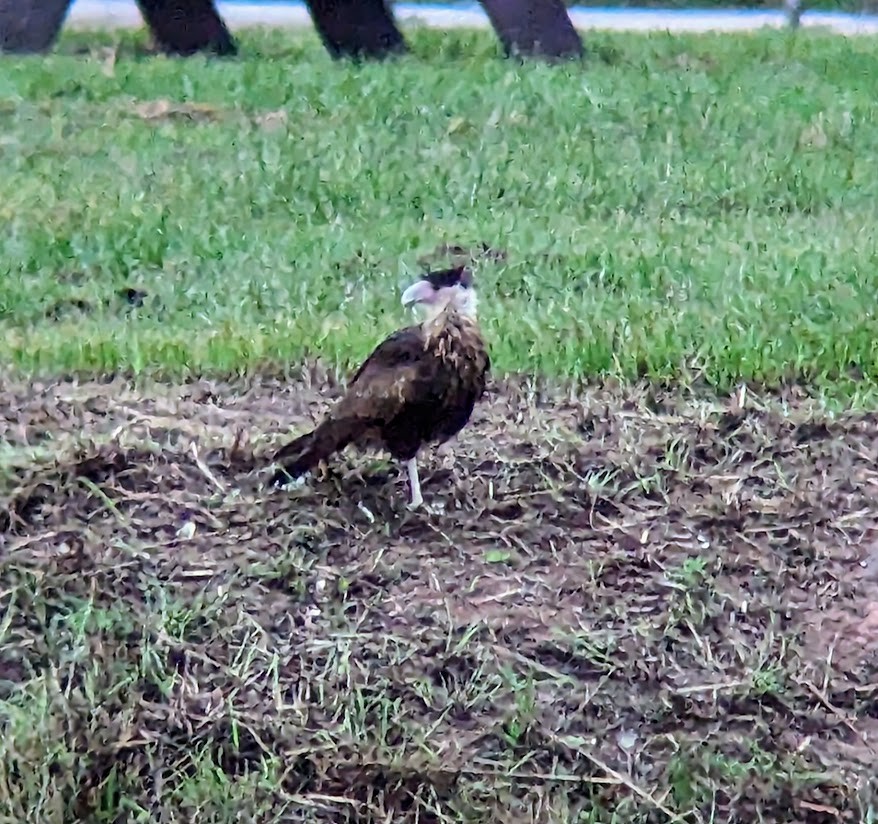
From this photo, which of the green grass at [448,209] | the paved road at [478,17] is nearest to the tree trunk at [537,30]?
the green grass at [448,209]

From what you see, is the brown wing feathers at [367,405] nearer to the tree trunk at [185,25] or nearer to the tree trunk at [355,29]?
the tree trunk at [355,29]

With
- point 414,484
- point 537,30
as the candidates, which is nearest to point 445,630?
point 414,484

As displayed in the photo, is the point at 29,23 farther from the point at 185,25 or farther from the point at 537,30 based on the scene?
the point at 537,30

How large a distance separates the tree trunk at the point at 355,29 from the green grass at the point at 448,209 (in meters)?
0.21

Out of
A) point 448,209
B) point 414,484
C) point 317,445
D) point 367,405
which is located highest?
point 367,405

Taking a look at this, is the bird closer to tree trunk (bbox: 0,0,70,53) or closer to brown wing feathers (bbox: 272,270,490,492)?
brown wing feathers (bbox: 272,270,490,492)

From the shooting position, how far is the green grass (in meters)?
4.57

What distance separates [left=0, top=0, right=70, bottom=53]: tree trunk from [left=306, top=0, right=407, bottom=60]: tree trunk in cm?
177

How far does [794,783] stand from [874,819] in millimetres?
175

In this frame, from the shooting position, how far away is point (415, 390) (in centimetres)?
333

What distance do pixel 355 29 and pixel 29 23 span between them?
2.29m

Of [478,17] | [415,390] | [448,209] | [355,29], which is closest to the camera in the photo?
[415,390]

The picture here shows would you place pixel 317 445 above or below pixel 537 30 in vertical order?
above

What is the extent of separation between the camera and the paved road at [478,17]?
1282 cm
